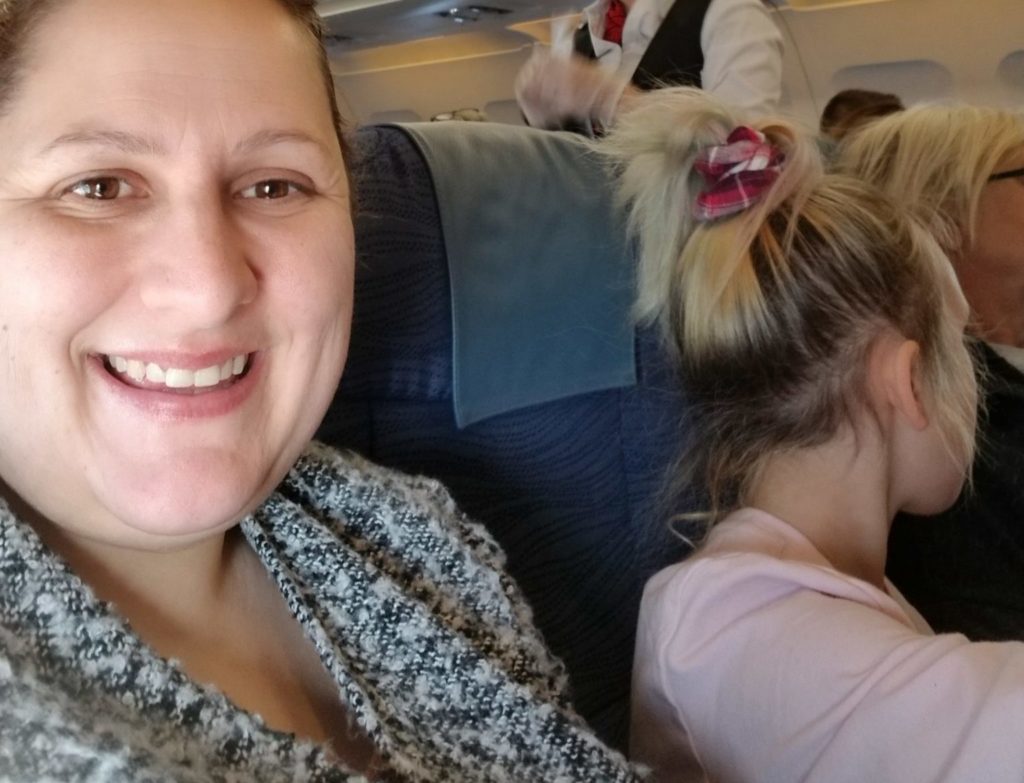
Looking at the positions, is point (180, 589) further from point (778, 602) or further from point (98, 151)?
point (778, 602)

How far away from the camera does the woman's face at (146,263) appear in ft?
2.63

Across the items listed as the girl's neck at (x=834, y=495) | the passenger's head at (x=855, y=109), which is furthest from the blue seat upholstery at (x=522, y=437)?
the passenger's head at (x=855, y=109)

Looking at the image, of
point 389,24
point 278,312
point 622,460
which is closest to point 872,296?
point 622,460

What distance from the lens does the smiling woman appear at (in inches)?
30.4

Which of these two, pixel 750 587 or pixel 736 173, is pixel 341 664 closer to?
pixel 750 587

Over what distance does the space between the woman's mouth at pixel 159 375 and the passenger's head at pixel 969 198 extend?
1512mm

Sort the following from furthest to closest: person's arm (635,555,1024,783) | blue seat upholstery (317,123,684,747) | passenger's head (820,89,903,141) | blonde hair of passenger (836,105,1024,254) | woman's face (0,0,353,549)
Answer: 1. passenger's head (820,89,903,141)
2. blonde hair of passenger (836,105,1024,254)
3. blue seat upholstery (317,123,684,747)
4. person's arm (635,555,1024,783)
5. woman's face (0,0,353,549)

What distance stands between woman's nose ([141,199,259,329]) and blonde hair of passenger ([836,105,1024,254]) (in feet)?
4.91

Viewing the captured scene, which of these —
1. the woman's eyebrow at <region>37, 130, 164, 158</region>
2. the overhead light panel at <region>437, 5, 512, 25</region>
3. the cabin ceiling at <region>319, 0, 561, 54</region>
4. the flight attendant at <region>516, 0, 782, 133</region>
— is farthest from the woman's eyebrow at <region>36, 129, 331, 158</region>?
the overhead light panel at <region>437, 5, 512, 25</region>

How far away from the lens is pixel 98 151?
81 centimetres

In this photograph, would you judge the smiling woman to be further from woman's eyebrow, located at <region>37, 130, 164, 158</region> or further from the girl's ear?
the girl's ear

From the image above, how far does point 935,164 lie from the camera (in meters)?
2.07

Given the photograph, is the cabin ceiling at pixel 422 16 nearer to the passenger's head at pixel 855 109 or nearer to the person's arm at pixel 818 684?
the passenger's head at pixel 855 109

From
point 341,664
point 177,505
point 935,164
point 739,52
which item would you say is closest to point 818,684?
point 341,664
